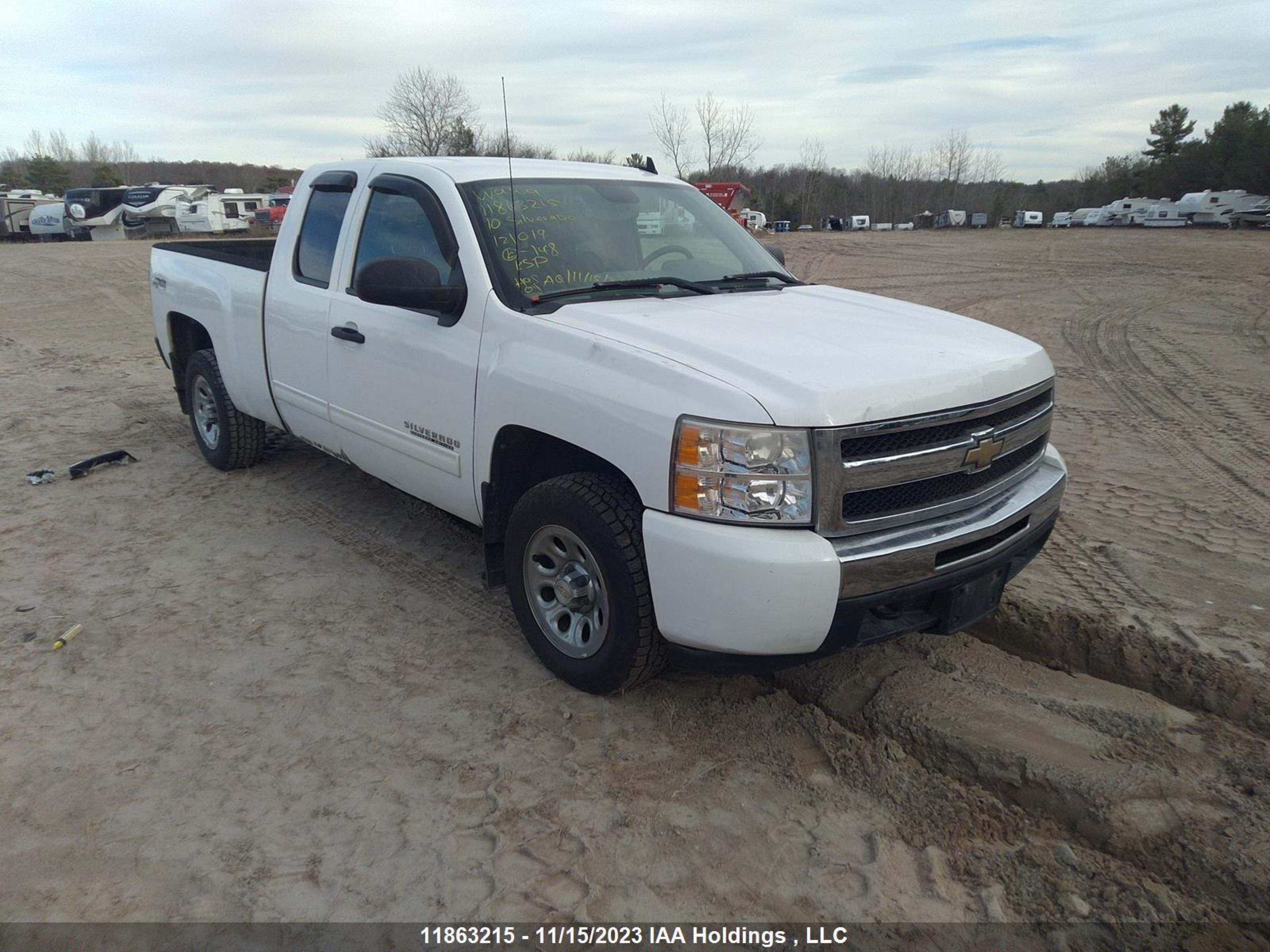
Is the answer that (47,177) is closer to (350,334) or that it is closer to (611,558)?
(350,334)

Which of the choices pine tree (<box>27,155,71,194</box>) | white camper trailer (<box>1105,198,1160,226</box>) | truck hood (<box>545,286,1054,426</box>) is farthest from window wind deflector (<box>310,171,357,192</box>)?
pine tree (<box>27,155,71,194</box>)

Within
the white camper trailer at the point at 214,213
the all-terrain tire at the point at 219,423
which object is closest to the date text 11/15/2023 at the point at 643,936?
the all-terrain tire at the point at 219,423

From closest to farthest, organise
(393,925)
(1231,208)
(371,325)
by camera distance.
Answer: (393,925), (371,325), (1231,208)

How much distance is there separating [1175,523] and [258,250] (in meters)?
6.33

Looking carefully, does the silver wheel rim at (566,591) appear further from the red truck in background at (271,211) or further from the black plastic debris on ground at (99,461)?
the red truck in background at (271,211)

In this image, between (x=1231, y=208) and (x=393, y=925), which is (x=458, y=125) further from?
(x=393, y=925)

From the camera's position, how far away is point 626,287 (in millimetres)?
3670

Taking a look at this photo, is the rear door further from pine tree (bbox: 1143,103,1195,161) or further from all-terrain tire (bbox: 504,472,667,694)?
pine tree (bbox: 1143,103,1195,161)

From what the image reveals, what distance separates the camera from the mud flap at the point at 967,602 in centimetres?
292

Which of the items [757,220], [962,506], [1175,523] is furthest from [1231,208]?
[962,506]

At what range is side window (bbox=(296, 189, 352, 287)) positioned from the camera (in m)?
4.46

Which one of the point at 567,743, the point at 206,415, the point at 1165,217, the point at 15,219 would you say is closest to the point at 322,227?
the point at 206,415

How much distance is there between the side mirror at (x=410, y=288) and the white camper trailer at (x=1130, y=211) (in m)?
51.2

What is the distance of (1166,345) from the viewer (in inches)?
385
